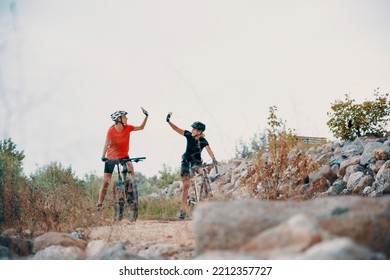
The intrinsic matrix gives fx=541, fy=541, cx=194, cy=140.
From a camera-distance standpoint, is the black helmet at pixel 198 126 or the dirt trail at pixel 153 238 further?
the black helmet at pixel 198 126

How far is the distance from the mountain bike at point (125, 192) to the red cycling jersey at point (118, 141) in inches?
4.5

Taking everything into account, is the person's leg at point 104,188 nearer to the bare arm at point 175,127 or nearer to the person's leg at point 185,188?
the person's leg at point 185,188

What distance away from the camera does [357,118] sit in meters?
8.84

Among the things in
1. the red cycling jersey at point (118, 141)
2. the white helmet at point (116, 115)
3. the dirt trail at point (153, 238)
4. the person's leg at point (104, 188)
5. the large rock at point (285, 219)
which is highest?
the white helmet at point (116, 115)

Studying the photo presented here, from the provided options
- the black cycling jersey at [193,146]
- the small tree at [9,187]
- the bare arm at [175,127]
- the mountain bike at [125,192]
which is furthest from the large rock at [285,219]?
the mountain bike at [125,192]

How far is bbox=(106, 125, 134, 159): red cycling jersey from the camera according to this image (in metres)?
7.58

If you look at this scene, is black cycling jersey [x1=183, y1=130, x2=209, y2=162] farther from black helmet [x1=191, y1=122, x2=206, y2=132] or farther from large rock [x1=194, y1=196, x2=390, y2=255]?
large rock [x1=194, y1=196, x2=390, y2=255]

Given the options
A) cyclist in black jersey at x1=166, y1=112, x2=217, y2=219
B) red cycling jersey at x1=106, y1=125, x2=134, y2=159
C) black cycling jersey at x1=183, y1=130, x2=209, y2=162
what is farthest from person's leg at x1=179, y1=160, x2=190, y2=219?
red cycling jersey at x1=106, y1=125, x2=134, y2=159

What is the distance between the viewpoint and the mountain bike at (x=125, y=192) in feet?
24.8

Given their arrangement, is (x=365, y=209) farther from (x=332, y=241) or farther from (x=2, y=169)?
(x=2, y=169)

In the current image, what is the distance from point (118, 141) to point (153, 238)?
2.25m

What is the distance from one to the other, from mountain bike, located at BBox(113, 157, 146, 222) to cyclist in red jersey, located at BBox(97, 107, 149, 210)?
82mm

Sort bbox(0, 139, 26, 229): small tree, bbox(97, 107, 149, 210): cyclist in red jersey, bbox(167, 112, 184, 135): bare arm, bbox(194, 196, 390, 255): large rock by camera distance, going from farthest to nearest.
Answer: bbox(97, 107, 149, 210): cyclist in red jersey < bbox(167, 112, 184, 135): bare arm < bbox(0, 139, 26, 229): small tree < bbox(194, 196, 390, 255): large rock
